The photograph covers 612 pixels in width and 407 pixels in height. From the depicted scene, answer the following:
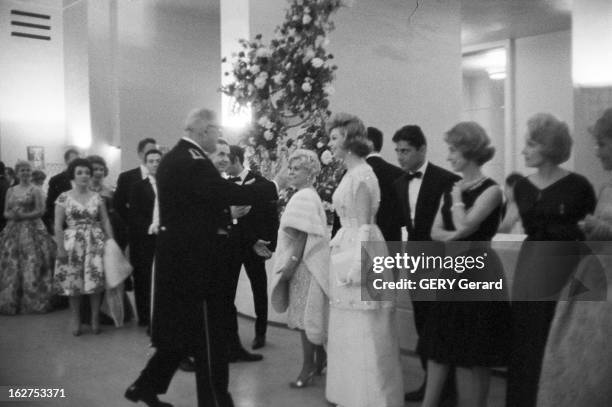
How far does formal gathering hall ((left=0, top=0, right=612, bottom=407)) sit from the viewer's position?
8.10 ft

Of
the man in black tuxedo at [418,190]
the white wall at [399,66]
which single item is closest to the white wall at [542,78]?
the white wall at [399,66]

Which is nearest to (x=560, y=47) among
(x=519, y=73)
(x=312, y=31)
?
(x=519, y=73)

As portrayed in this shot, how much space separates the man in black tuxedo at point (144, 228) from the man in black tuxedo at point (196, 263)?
2333 mm

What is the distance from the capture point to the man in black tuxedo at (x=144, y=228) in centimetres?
527

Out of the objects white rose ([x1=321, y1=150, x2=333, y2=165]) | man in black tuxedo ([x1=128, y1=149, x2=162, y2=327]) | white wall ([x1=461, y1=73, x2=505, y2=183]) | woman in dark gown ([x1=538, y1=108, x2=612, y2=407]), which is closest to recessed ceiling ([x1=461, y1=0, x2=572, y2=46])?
white wall ([x1=461, y1=73, x2=505, y2=183])

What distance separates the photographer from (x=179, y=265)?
115 inches

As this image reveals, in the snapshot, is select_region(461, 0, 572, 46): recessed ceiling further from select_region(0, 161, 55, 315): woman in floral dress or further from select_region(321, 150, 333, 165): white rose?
select_region(0, 161, 55, 315): woman in floral dress

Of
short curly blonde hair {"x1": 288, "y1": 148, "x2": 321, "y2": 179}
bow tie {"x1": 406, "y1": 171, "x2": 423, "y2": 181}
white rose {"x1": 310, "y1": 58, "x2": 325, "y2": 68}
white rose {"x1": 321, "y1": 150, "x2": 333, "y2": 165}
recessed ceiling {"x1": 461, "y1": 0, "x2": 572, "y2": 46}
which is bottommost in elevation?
bow tie {"x1": 406, "y1": 171, "x2": 423, "y2": 181}

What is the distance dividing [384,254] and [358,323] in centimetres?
38

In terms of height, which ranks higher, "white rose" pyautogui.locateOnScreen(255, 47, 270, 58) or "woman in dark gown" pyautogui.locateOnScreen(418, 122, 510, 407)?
"white rose" pyautogui.locateOnScreen(255, 47, 270, 58)

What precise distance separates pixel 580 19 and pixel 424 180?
2866 millimetres

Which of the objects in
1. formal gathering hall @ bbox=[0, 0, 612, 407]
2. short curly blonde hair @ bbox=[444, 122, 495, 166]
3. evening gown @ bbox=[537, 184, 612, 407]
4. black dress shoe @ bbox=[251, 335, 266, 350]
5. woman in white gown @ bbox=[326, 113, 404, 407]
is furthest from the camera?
black dress shoe @ bbox=[251, 335, 266, 350]

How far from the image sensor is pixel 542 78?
36.3ft

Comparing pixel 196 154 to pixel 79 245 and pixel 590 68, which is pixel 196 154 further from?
pixel 590 68
